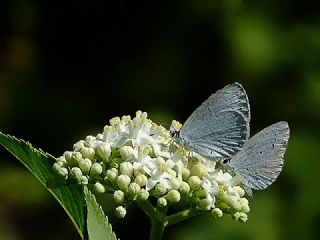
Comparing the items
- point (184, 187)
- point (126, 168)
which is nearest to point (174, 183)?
point (184, 187)

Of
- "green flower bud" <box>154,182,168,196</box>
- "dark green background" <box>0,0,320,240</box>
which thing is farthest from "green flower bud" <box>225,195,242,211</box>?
"dark green background" <box>0,0,320,240</box>

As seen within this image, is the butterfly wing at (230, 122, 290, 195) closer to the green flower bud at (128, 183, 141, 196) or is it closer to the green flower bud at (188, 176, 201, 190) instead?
the green flower bud at (188, 176, 201, 190)

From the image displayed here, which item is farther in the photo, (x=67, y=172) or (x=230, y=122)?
(x=230, y=122)

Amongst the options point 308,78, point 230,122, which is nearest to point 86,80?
point 308,78

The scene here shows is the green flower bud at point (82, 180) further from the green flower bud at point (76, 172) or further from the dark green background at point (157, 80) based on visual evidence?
the dark green background at point (157, 80)

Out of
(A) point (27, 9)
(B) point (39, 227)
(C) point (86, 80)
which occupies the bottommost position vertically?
(B) point (39, 227)

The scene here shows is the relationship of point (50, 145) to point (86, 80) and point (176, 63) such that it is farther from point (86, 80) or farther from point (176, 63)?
point (176, 63)

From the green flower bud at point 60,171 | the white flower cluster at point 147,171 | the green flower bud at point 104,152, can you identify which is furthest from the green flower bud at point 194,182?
the green flower bud at point 60,171
